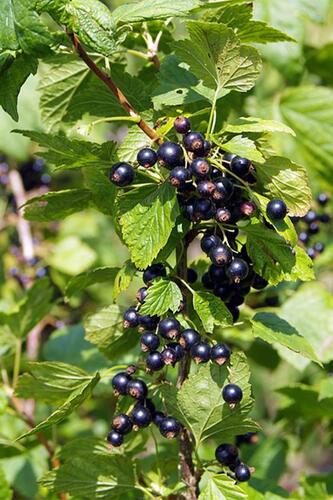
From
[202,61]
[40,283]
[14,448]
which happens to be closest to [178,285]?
[202,61]

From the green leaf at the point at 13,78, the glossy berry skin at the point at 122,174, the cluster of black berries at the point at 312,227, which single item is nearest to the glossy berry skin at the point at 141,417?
the glossy berry skin at the point at 122,174

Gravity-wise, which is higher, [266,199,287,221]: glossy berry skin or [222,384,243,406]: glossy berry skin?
[266,199,287,221]: glossy berry skin

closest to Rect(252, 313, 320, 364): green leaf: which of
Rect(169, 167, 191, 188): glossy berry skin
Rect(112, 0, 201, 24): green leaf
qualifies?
Rect(169, 167, 191, 188): glossy berry skin

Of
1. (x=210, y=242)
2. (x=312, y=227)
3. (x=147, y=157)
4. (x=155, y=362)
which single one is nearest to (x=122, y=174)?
(x=147, y=157)

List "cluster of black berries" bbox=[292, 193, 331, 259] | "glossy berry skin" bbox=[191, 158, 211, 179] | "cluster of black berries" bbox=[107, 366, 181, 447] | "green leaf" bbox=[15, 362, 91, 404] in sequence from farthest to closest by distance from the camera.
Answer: "cluster of black berries" bbox=[292, 193, 331, 259] < "green leaf" bbox=[15, 362, 91, 404] < "cluster of black berries" bbox=[107, 366, 181, 447] < "glossy berry skin" bbox=[191, 158, 211, 179]

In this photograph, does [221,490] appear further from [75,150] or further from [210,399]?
[75,150]

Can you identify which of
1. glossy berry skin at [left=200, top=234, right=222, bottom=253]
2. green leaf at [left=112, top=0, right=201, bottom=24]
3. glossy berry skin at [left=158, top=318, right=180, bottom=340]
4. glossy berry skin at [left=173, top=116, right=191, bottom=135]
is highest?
green leaf at [left=112, top=0, right=201, bottom=24]

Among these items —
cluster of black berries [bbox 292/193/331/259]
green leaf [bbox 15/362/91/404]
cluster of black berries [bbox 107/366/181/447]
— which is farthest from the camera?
cluster of black berries [bbox 292/193/331/259]

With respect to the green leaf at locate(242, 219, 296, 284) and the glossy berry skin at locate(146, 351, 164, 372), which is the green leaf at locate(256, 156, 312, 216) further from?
the glossy berry skin at locate(146, 351, 164, 372)
